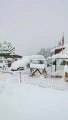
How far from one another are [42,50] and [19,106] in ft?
280

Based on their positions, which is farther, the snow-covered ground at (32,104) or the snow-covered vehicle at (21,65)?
the snow-covered vehicle at (21,65)

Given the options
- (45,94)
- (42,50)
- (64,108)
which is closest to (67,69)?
(45,94)

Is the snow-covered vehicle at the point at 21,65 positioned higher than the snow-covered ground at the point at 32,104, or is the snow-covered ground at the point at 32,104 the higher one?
the snow-covered vehicle at the point at 21,65

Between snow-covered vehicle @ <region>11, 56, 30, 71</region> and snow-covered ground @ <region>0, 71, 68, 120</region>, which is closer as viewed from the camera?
snow-covered ground @ <region>0, 71, 68, 120</region>

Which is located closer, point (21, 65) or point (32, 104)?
point (32, 104)

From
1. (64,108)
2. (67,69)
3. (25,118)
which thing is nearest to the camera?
(25,118)

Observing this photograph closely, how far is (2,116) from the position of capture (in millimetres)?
5176

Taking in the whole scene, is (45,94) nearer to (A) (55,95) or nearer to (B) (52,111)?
(A) (55,95)

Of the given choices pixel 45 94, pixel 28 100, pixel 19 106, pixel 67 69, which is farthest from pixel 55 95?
pixel 67 69

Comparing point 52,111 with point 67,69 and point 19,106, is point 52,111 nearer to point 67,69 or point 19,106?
point 19,106

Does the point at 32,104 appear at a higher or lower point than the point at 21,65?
lower

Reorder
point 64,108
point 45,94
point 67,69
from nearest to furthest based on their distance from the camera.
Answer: point 64,108, point 45,94, point 67,69

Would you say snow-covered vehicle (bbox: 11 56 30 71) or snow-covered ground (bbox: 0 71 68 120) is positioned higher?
snow-covered vehicle (bbox: 11 56 30 71)

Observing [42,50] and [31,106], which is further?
[42,50]
